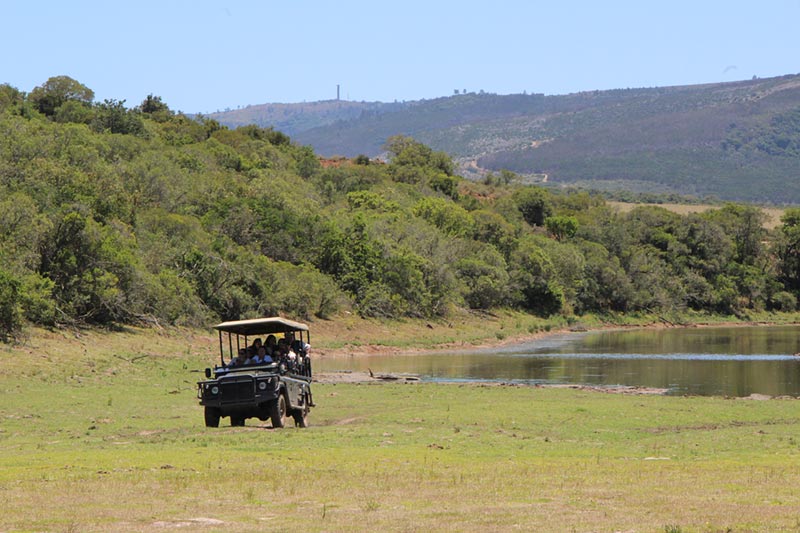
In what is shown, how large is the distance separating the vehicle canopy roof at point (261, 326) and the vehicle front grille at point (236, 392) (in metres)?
2.38

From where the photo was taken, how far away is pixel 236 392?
24453 mm

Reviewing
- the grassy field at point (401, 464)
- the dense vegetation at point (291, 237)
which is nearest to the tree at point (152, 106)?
the dense vegetation at point (291, 237)

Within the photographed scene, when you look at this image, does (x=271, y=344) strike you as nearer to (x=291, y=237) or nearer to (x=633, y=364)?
(x=633, y=364)

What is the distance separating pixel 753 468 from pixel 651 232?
108958mm

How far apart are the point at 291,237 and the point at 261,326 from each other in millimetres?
52408

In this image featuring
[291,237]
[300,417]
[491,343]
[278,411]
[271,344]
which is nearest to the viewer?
[278,411]

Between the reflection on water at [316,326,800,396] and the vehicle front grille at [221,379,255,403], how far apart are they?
1970 cm

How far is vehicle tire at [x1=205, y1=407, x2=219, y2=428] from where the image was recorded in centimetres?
2509

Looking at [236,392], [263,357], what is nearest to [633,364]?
[263,357]

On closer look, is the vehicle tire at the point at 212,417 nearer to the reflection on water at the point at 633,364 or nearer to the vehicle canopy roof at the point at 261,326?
the vehicle canopy roof at the point at 261,326

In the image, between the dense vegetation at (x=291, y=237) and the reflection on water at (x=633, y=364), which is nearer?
the reflection on water at (x=633, y=364)

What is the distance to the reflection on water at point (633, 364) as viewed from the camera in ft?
143

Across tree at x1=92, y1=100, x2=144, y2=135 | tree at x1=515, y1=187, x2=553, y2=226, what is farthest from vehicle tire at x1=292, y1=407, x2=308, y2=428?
tree at x1=515, y1=187, x2=553, y2=226

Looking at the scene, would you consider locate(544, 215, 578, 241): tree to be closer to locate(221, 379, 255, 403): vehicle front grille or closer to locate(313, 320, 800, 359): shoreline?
locate(313, 320, 800, 359): shoreline
